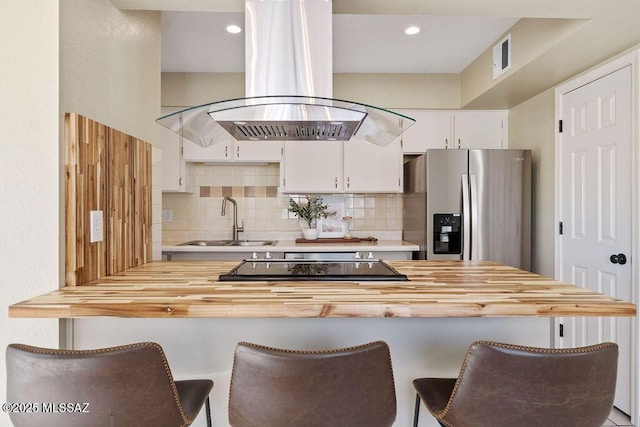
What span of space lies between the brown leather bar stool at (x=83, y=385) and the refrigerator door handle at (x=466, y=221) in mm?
2530

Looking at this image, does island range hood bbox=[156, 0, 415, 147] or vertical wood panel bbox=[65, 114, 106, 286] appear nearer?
vertical wood panel bbox=[65, 114, 106, 286]

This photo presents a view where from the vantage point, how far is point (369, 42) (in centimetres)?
290

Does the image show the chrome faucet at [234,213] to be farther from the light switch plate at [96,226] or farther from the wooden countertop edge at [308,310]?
the wooden countertop edge at [308,310]

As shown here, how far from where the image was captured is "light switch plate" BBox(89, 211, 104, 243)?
1573 millimetres

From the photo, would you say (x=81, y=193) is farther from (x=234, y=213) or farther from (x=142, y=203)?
(x=234, y=213)

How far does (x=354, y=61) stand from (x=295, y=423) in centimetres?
292

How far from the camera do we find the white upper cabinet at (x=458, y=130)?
351cm

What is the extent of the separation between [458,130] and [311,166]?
1369mm

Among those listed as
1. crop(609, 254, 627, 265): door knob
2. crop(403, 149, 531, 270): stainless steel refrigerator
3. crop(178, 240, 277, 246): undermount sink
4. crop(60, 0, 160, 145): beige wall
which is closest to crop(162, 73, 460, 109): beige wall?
crop(403, 149, 531, 270): stainless steel refrigerator

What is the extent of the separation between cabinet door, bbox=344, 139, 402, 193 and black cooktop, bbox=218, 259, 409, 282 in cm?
157

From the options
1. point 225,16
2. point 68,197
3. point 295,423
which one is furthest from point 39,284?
point 225,16

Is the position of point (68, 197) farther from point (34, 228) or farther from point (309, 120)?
point (309, 120)

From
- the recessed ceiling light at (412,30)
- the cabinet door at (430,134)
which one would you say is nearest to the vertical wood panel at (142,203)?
the recessed ceiling light at (412,30)

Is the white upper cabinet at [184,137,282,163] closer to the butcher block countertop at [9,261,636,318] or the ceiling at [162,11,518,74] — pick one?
the ceiling at [162,11,518,74]
